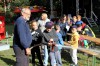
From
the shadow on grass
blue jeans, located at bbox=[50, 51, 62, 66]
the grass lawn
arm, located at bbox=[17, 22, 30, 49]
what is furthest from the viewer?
the shadow on grass

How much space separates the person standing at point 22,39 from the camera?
7406mm

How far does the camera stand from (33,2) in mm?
43469

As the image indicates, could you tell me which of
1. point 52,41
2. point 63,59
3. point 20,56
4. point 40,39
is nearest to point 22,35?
point 20,56

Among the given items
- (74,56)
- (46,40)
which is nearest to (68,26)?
(74,56)

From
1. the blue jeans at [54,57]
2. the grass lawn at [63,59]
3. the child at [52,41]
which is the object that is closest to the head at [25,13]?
the child at [52,41]

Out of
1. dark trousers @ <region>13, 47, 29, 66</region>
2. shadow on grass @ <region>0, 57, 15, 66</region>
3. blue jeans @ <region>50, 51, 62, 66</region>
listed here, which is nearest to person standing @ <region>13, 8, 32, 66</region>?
dark trousers @ <region>13, 47, 29, 66</region>

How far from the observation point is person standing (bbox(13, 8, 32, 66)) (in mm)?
7406

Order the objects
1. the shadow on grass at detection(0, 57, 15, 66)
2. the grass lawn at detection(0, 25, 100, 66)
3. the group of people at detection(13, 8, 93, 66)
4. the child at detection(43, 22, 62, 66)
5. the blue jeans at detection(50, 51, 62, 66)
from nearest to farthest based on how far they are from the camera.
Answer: the group of people at detection(13, 8, 93, 66) → the child at detection(43, 22, 62, 66) → the blue jeans at detection(50, 51, 62, 66) → the grass lawn at detection(0, 25, 100, 66) → the shadow on grass at detection(0, 57, 15, 66)

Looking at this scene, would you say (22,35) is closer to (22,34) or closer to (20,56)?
(22,34)

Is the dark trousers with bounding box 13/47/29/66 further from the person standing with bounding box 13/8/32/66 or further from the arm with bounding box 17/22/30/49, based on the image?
the arm with bounding box 17/22/30/49

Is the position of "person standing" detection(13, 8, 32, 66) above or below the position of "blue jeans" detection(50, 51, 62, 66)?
above

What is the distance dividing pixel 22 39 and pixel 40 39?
8.73 feet

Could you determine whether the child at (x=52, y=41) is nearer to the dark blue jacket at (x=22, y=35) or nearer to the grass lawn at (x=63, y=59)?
the grass lawn at (x=63, y=59)

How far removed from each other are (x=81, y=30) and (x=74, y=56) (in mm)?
2406
